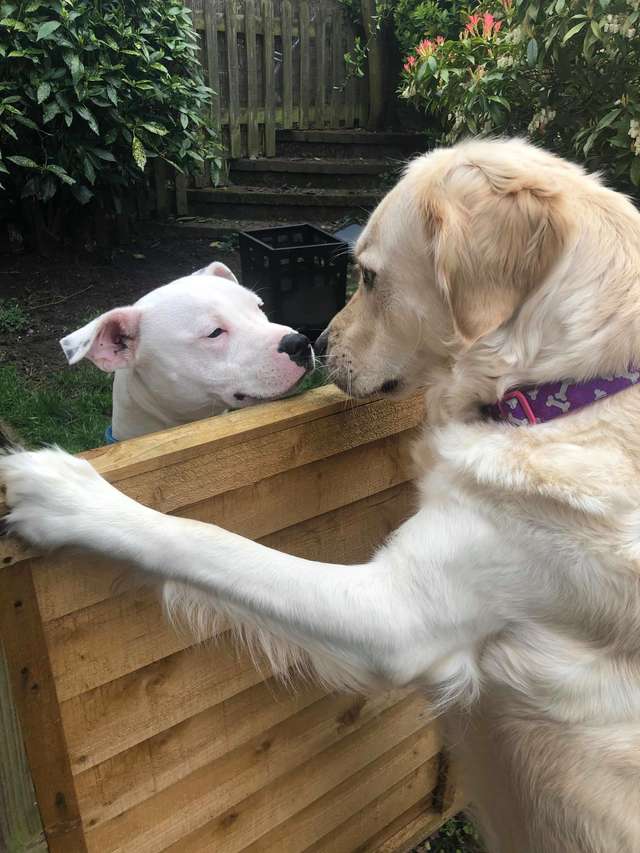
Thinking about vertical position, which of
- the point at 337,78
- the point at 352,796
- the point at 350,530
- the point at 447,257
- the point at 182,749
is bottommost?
the point at 352,796

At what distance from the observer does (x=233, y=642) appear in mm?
1657

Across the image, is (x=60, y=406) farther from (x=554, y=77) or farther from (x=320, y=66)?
(x=320, y=66)

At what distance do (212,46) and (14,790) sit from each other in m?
8.07

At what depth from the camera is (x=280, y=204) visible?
7387 mm

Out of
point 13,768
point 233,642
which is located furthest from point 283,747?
point 13,768

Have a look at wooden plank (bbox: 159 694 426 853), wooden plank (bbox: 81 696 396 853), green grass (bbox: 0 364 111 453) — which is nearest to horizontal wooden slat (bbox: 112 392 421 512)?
wooden plank (bbox: 81 696 396 853)

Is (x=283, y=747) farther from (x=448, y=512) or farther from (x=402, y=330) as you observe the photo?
(x=402, y=330)

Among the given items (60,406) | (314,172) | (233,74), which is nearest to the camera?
(60,406)

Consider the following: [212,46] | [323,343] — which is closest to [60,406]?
[323,343]

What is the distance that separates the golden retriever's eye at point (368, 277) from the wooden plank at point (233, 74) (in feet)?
23.1

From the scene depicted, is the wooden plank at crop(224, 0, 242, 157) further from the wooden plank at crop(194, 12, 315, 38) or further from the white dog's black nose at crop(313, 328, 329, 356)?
the white dog's black nose at crop(313, 328, 329, 356)

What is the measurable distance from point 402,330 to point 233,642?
0.87m

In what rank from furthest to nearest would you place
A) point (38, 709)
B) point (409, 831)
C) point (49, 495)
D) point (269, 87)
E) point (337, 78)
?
point (337, 78) → point (269, 87) → point (409, 831) → point (38, 709) → point (49, 495)

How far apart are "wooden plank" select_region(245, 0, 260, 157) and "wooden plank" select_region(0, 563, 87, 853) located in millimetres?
7935
